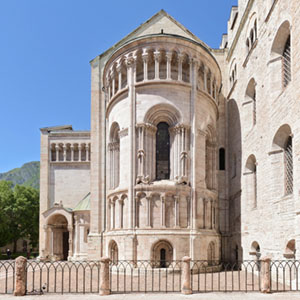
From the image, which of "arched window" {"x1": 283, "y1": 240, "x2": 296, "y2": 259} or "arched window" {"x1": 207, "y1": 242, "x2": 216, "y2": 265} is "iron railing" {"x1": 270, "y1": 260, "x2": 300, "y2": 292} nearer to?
"arched window" {"x1": 283, "y1": 240, "x2": 296, "y2": 259}

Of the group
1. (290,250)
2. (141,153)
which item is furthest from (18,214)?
(290,250)

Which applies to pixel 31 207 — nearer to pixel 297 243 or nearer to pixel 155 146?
pixel 155 146

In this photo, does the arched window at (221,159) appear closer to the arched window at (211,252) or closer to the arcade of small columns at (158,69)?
the arcade of small columns at (158,69)

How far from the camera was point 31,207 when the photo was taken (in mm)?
47812

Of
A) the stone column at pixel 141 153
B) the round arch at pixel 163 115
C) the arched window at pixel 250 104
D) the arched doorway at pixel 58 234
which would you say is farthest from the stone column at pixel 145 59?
the arched doorway at pixel 58 234

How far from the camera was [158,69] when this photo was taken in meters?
22.7

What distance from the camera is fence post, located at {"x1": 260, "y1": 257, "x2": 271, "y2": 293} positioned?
1220cm

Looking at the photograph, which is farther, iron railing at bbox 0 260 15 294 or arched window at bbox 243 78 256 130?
arched window at bbox 243 78 256 130

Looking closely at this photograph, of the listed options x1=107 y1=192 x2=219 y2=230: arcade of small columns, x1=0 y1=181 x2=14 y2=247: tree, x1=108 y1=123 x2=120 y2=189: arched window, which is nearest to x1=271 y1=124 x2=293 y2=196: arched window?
x1=107 y1=192 x2=219 y2=230: arcade of small columns

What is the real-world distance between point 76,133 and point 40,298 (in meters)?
27.4

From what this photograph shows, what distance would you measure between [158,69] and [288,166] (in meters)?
10.9

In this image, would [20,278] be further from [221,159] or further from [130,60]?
[221,159]

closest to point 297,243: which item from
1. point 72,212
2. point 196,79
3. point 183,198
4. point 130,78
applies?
point 183,198

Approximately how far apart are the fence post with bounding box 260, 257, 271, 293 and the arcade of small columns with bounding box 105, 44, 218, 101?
45.5 ft
